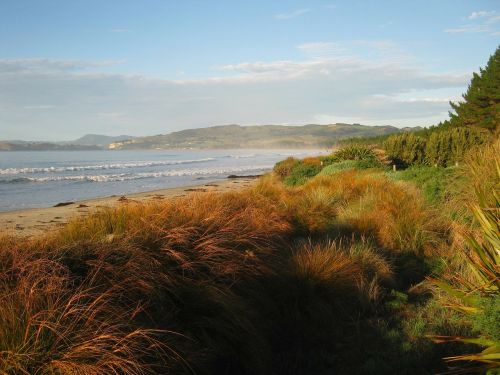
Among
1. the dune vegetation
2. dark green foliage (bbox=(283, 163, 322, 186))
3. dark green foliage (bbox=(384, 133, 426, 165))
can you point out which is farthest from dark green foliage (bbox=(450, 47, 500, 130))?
the dune vegetation

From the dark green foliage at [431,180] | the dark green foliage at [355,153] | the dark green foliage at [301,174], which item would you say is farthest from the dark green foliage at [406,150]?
the dark green foliage at [431,180]

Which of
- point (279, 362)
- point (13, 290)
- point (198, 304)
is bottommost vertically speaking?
point (279, 362)

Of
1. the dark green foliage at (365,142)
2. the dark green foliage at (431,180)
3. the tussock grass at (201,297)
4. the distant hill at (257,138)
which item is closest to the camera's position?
the tussock grass at (201,297)

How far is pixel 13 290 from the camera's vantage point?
3.46m

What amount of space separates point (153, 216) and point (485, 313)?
12.2 ft

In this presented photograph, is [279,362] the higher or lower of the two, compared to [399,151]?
lower

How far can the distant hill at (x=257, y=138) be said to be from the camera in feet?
523

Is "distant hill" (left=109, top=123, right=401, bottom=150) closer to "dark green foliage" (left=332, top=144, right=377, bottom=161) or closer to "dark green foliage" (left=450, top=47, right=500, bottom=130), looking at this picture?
"dark green foliage" (left=450, top=47, right=500, bottom=130)

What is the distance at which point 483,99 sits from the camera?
145 ft

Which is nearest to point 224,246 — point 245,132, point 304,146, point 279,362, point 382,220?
point 279,362

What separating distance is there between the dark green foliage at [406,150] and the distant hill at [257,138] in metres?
119

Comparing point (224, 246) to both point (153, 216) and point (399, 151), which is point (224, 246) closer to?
point (153, 216)

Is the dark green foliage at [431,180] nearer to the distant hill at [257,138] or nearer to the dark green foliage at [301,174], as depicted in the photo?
the dark green foliage at [301,174]

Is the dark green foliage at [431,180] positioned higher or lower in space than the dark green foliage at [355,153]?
lower
